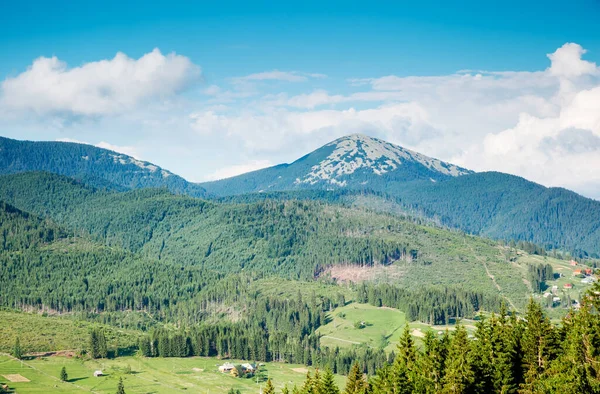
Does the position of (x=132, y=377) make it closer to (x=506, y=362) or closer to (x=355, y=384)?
(x=355, y=384)

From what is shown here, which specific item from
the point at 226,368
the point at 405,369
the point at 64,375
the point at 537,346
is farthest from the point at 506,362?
the point at 64,375

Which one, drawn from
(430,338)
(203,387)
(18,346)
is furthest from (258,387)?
(430,338)

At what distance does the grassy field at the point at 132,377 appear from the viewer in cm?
16862

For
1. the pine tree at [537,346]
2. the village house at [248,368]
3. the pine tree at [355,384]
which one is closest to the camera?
the pine tree at [537,346]

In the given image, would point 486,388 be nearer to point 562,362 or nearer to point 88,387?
point 562,362

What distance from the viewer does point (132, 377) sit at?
595ft

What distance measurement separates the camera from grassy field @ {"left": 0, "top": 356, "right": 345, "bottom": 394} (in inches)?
6639

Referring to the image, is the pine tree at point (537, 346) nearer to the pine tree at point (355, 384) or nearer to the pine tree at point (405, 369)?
the pine tree at point (405, 369)

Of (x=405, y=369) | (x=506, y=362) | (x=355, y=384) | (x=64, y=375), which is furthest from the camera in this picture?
(x=64, y=375)

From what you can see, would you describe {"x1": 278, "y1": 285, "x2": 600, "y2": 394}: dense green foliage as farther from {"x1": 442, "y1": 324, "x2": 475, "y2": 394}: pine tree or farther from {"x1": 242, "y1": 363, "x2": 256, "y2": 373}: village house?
{"x1": 242, "y1": 363, "x2": 256, "y2": 373}: village house

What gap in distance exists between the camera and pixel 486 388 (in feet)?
249

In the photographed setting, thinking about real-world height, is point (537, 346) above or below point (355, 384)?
above

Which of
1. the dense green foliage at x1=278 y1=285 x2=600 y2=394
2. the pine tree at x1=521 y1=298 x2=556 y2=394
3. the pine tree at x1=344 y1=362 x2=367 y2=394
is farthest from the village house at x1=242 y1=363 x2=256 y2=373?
the pine tree at x1=521 y1=298 x2=556 y2=394

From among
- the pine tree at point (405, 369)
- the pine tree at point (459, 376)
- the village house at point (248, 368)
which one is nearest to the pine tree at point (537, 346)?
the pine tree at point (459, 376)
